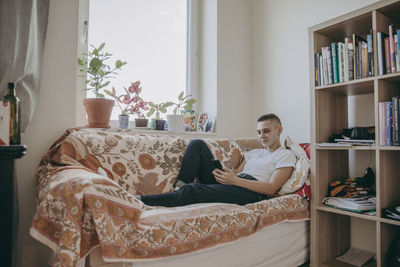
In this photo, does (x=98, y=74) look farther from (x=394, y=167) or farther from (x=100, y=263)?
(x=394, y=167)

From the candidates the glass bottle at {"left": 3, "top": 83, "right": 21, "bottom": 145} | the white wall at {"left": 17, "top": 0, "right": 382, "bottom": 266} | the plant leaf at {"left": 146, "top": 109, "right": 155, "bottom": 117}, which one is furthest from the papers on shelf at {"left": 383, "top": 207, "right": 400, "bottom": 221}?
the glass bottle at {"left": 3, "top": 83, "right": 21, "bottom": 145}

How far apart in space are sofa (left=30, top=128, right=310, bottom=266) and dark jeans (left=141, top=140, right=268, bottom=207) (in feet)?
0.24

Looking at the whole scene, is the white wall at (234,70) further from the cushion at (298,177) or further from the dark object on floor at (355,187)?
the dark object on floor at (355,187)

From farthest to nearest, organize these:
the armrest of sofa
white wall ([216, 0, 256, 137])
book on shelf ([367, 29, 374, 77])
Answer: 1. white wall ([216, 0, 256, 137])
2. book on shelf ([367, 29, 374, 77])
3. the armrest of sofa

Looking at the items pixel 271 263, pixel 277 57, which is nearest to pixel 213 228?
pixel 271 263

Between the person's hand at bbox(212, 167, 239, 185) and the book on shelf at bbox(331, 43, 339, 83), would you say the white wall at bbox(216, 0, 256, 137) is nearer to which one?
the person's hand at bbox(212, 167, 239, 185)

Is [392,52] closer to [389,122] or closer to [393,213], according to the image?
[389,122]

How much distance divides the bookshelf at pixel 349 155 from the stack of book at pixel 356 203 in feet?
0.11

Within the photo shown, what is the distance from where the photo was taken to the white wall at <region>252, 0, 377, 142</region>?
7.67 feet

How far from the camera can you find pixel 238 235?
1417 mm

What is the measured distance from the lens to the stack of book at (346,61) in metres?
1.56

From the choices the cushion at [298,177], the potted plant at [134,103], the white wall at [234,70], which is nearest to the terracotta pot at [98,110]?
the potted plant at [134,103]

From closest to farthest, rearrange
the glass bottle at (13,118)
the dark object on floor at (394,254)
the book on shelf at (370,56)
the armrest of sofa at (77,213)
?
the armrest of sofa at (77,213)
the glass bottle at (13,118)
the dark object on floor at (394,254)
the book on shelf at (370,56)

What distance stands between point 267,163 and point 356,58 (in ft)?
2.87
